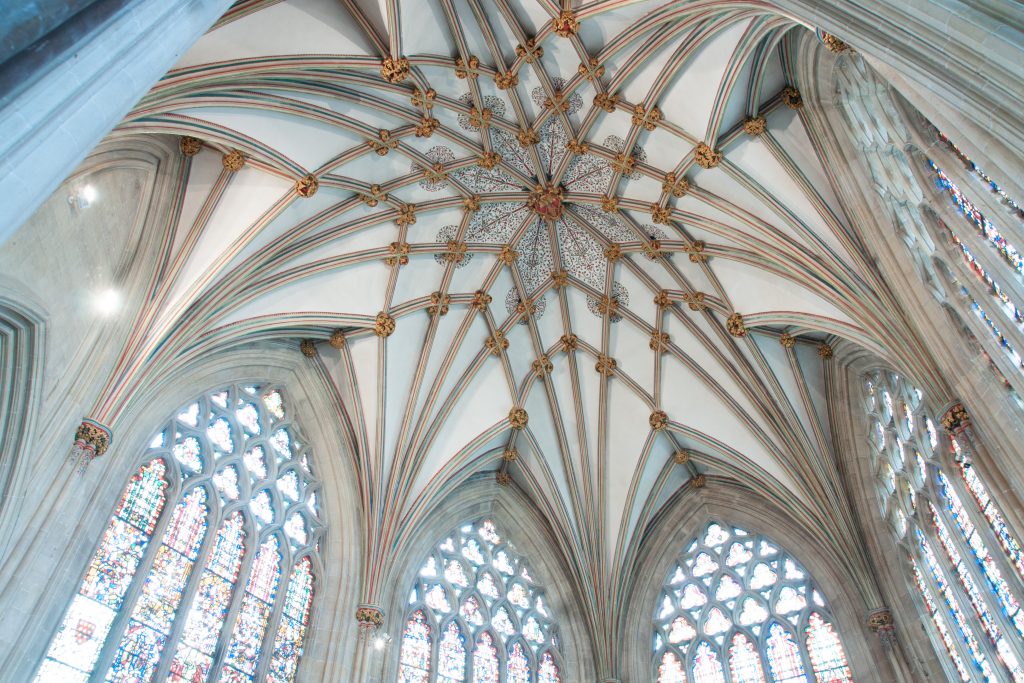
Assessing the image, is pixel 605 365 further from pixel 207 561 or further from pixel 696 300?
pixel 207 561

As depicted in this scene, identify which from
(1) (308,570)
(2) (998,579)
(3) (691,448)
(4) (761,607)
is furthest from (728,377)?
(1) (308,570)

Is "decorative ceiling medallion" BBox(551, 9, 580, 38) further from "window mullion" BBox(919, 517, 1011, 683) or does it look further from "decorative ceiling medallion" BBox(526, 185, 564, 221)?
"window mullion" BBox(919, 517, 1011, 683)

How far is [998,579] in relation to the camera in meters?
9.69

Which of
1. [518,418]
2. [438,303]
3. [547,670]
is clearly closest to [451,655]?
[547,670]

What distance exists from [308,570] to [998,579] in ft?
30.5

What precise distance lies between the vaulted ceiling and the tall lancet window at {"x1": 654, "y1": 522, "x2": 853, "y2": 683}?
3.47 feet

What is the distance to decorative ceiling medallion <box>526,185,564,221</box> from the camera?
1415cm

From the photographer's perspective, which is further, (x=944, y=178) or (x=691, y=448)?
(x=691, y=448)

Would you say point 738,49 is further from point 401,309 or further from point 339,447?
point 339,447

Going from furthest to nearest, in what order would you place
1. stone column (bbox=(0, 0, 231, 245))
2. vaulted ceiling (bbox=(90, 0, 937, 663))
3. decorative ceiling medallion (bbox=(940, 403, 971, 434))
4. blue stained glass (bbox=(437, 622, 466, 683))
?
blue stained glass (bbox=(437, 622, 466, 683)), vaulted ceiling (bbox=(90, 0, 937, 663)), decorative ceiling medallion (bbox=(940, 403, 971, 434)), stone column (bbox=(0, 0, 231, 245))

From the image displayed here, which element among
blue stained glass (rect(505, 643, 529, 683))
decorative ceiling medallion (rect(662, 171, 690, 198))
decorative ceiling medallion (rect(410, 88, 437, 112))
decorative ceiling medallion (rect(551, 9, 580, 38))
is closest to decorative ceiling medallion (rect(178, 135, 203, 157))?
decorative ceiling medallion (rect(410, 88, 437, 112))

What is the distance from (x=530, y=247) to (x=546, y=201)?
40.9 inches

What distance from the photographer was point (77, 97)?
407cm

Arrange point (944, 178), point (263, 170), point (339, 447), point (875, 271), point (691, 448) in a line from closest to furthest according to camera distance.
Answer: point (944, 178) → point (875, 271) → point (263, 170) → point (339, 447) → point (691, 448)
